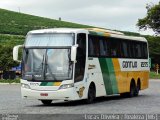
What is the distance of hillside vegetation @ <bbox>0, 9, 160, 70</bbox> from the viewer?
5075 centimetres

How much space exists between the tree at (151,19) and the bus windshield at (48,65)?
50.5 metres

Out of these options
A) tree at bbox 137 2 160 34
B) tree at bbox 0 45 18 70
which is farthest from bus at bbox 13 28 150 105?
tree at bbox 137 2 160 34

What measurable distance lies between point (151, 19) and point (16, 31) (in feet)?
89.1

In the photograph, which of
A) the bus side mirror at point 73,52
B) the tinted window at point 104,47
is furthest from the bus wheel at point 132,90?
the bus side mirror at point 73,52

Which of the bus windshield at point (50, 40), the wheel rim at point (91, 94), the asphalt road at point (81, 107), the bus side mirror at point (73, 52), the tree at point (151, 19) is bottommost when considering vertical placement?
the asphalt road at point (81, 107)

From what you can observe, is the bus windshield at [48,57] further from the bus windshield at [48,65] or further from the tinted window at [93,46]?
the tinted window at [93,46]

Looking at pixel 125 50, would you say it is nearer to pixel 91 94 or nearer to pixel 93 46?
pixel 93 46

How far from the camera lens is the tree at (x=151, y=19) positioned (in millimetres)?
71562

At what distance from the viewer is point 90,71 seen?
77.3 feet

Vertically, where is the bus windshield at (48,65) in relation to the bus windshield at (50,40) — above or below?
below

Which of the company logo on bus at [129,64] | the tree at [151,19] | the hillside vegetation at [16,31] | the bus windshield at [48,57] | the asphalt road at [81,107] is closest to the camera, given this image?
the asphalt road at [81,107]

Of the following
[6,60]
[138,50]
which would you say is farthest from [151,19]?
[138,50]

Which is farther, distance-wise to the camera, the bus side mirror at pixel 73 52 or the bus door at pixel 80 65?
the bus door at pixel 80 65

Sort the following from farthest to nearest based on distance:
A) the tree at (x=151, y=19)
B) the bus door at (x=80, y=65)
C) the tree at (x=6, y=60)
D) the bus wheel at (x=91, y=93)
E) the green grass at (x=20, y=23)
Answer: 1. the green grass at (x=20, y=23)
2. the tree at (x=151, y=19)
3. the tree at (x=6, y=60)
4. the bus wheel at (x=91, y=93)
5. the bus door at (x=80, y=65)
